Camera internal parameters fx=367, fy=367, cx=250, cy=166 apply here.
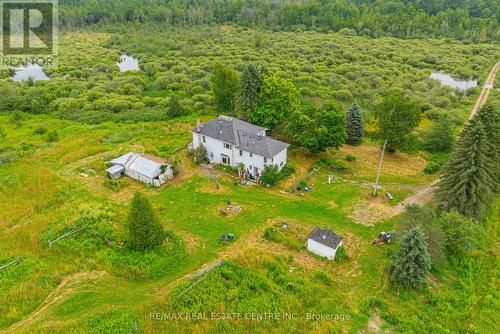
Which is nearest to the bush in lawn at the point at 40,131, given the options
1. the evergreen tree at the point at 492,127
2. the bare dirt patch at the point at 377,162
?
the bare dirt patch at the point at 377,162

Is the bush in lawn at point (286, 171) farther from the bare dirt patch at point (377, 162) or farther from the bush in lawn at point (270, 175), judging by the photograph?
the bare dirt patch at point (377, 162)

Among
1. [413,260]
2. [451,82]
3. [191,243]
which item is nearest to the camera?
[413,260]

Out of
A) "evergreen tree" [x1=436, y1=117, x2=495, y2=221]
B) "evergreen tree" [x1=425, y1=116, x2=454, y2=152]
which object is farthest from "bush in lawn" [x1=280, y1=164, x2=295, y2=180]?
"evergreen tree" [x1=425, y1=116, x2=454, y2=152]

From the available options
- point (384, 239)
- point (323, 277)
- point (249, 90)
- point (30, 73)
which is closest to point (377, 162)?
point (384, 239)

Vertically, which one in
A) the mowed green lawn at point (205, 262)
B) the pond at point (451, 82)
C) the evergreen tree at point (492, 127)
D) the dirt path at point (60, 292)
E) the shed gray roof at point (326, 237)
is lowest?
the dirt path at point (60, 292)

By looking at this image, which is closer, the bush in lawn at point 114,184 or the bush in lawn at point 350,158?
the bush in lawn at point 114,184

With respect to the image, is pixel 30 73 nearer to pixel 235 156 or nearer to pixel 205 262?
pixel 235 156
